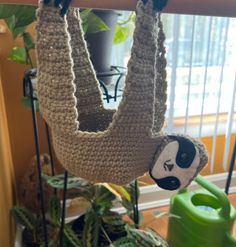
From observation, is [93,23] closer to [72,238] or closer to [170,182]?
[170,182]

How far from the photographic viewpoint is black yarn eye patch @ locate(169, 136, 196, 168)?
0.39 m

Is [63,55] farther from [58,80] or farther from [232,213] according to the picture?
[232,213]

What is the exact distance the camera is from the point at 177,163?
0.39m

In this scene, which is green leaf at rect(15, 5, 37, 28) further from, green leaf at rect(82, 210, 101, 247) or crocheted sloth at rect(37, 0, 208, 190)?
green leaf at rect(82, 210, 101, 247)

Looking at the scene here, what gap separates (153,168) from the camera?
400 millimetres

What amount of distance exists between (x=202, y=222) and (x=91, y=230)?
0.37 m

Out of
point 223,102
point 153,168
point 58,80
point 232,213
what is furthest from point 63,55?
point 223,102

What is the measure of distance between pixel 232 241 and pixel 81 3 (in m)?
0.84

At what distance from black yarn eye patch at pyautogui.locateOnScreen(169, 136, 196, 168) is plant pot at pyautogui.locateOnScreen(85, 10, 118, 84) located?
19.1 inches

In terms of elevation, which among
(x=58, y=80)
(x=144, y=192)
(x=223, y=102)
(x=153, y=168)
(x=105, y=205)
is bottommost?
(x=144, y=192)

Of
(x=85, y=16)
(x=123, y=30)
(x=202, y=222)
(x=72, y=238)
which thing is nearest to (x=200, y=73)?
(x=123, y=30)

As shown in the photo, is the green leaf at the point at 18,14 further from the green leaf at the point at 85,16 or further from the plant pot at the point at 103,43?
the plant pot at the point at 103,43

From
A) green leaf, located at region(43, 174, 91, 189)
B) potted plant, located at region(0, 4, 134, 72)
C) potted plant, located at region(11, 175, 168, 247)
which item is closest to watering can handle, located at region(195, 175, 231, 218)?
potted plant, located at region(11, 175, 168, 247)

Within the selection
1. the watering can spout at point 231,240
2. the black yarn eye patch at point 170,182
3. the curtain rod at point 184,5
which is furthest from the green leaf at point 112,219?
the curtain rod at point 184,5
